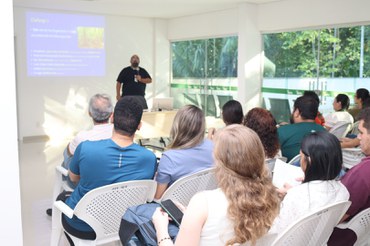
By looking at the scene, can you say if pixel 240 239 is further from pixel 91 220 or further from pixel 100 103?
pixel 100 103

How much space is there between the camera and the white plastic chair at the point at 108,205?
2209 mm

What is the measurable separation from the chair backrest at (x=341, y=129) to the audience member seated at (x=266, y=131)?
5.36 ft

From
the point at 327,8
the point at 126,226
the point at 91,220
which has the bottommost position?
the point at 91,220

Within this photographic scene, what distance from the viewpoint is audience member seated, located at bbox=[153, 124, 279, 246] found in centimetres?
149

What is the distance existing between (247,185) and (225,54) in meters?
7.60

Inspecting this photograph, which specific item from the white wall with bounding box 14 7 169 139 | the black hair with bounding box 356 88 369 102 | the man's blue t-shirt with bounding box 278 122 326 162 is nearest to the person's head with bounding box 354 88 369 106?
the black hair with bounding box 356 88 369 102

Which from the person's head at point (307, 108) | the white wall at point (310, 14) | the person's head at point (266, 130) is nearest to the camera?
the person's head at point (266, 130)

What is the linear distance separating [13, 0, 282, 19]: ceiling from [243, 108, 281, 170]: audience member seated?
16.7 ft

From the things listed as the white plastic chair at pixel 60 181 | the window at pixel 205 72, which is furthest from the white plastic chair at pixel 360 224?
the window at pixel 205 72

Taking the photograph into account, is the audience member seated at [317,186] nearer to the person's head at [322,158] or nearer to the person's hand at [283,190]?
the person's head at [322,158]

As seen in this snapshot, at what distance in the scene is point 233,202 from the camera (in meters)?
1.50

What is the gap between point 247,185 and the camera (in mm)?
1552

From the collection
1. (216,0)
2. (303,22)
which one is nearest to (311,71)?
(303,22)

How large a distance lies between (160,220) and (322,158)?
0.84 m
